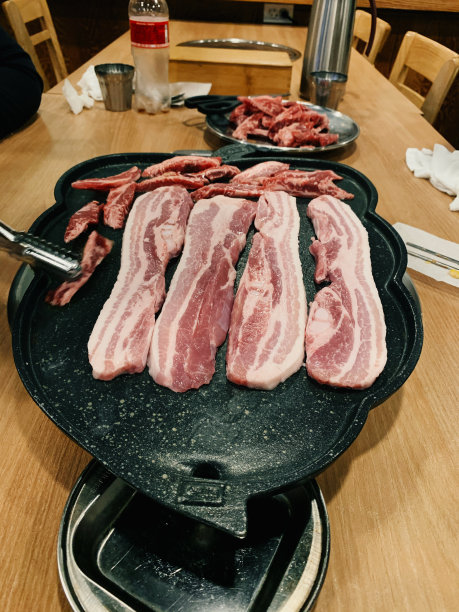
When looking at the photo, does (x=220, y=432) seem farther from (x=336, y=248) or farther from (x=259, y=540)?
(x=336, y=248)

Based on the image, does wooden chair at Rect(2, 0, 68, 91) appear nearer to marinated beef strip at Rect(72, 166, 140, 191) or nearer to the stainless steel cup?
the stainless steel cup

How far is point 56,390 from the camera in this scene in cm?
90

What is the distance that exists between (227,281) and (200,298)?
0.36ft

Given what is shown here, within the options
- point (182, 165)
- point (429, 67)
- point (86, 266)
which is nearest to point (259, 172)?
point (182, 165)

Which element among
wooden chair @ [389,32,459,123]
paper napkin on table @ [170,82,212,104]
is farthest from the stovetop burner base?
wooden chair @ [389,32,459,123]

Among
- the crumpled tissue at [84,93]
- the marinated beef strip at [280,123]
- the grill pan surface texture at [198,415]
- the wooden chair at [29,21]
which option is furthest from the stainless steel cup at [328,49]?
the wooden chair at [29,21]

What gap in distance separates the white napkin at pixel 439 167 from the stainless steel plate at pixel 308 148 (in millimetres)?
300

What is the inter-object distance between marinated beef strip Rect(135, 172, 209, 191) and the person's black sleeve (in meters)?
0.97

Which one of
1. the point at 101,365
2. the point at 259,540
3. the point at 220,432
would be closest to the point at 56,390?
the point at 101,365

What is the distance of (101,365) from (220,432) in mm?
304

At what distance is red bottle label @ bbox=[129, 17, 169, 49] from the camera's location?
195 cm

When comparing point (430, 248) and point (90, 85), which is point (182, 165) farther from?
point (90, 85)

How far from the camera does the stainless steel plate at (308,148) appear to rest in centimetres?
187

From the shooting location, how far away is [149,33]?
198 cm
